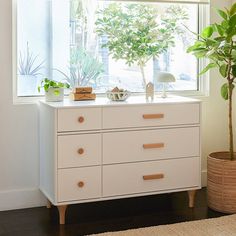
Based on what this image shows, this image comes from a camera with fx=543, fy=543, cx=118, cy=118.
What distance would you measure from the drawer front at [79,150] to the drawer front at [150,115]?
0.15 meters

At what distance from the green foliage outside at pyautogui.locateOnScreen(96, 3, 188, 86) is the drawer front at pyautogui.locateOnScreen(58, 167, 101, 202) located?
3.37 feet

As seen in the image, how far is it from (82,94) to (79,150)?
0.48 meters

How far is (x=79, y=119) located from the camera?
12.0 feet

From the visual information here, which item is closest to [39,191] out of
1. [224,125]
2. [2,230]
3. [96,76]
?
[2,230]

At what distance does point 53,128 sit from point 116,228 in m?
0.79

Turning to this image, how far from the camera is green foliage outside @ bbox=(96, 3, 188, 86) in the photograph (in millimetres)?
4316

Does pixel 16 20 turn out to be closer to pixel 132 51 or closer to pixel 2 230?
pixel 132 51

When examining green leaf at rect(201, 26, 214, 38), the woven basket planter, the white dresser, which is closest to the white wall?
the white dresser

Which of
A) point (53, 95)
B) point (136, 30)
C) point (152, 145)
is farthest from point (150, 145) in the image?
point (136, 30)

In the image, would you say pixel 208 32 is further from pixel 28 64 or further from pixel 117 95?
pixel 28 64

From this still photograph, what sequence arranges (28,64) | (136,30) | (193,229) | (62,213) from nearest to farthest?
1. (193,229)
2. (62,213)
3. (28,64)
4. (136,30)

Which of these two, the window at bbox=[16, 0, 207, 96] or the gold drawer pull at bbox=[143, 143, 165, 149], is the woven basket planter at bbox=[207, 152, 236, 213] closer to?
the gold drawer pull at bbox=[143, 143, 165, 149]

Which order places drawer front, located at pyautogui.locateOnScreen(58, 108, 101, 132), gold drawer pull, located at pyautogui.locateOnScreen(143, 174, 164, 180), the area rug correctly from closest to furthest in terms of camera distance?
the area rug < drawer front, located at pyautogui.locateOnScreen(58, 108, 101, 132) < gold drawer pull, located at pyautogui.locateOnScreen(143, 174, 164, 180)

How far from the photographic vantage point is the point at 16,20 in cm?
395
